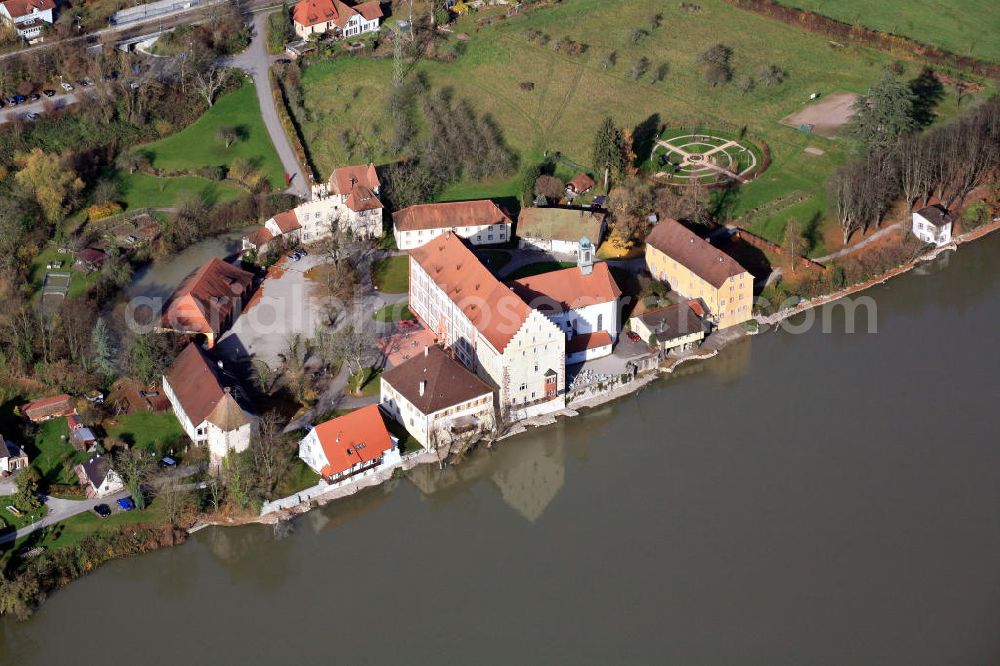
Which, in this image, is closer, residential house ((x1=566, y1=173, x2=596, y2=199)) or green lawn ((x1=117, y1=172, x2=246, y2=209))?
green lawn ((x1=117, y1=172, x2=246, y2=209))

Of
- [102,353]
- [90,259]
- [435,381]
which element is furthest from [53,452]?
[435,381]

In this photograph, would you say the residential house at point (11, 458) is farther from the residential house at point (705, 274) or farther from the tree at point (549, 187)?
the tree at point (549, 187)

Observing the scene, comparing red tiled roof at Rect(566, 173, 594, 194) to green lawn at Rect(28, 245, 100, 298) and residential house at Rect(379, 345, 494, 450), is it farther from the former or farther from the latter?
green lawn at Rect(28, 245, 100, 298)

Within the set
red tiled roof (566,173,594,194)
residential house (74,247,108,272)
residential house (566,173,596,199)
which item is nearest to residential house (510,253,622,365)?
residential house (566,173,596,199)

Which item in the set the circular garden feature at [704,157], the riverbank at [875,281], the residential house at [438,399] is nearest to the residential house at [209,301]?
the residential house at [438,399]

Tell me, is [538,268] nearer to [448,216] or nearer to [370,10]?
[448,216]
